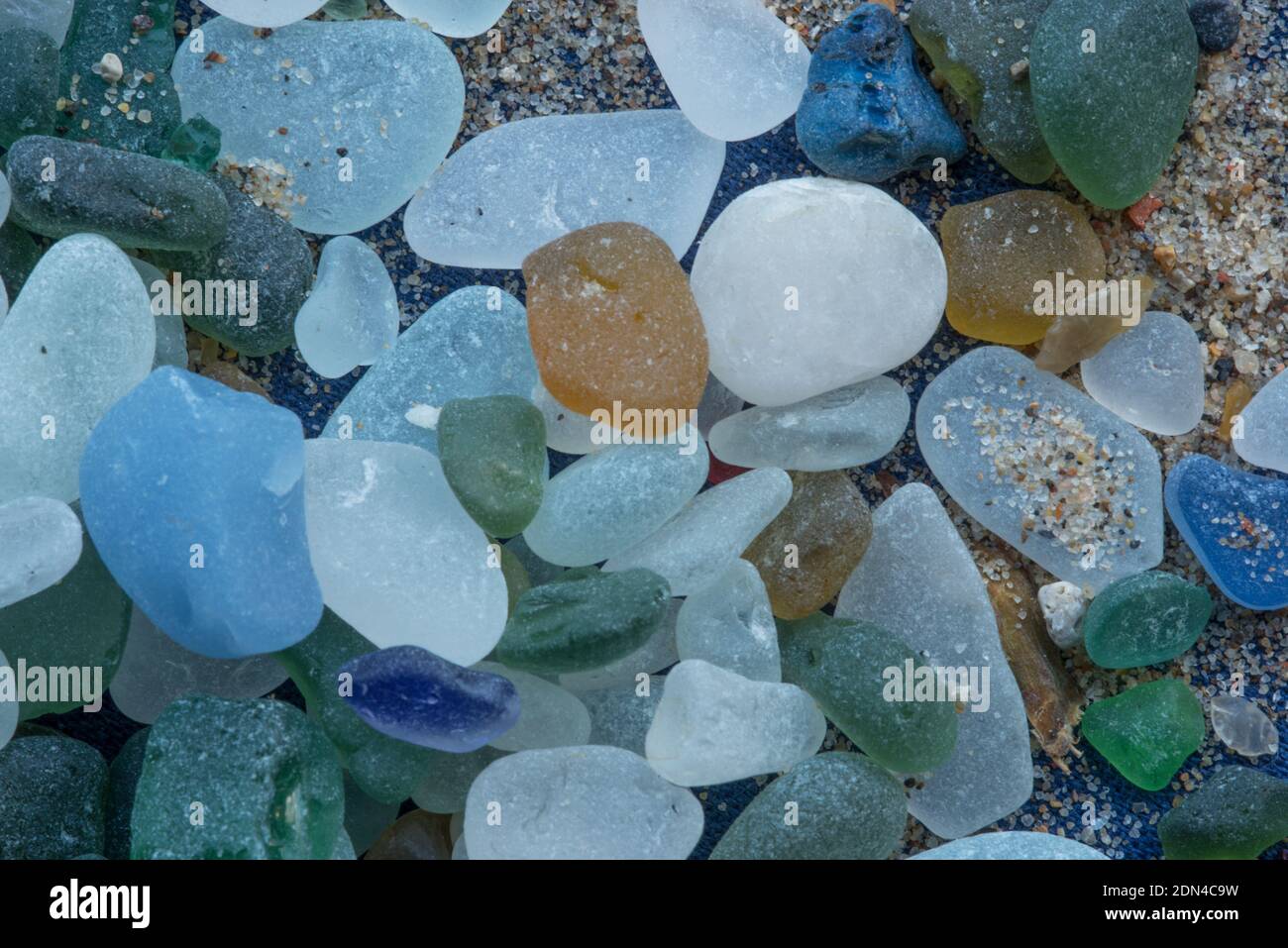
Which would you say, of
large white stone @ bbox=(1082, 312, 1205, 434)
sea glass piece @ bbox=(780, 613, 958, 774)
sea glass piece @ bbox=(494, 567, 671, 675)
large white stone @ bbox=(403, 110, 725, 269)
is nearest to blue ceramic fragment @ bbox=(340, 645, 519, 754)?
sea glass piece @ bbox=(494, 567, 671, 675)

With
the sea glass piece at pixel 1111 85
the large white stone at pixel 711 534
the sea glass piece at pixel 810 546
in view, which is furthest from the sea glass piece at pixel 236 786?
the sea glass piece at pixel 1111 85

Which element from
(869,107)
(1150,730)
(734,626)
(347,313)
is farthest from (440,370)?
(1150,730)

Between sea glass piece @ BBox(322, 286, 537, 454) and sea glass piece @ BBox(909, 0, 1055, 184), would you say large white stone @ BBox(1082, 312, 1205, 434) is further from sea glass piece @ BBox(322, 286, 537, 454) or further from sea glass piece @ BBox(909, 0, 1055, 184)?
sea glass piece @ BBox(322, 286, 537, 454)

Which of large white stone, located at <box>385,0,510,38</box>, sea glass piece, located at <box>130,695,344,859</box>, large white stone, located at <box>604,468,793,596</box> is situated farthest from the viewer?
large white stone, located at <box>385,0,510,38</box>

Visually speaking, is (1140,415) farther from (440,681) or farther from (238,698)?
(238,698)

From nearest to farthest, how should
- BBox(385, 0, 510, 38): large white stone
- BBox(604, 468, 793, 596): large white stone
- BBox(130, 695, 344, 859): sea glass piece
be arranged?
1. BBox(130, 695, 344, 859): sea glass piece
2. BBox(604, 468, 793, 596): large white stone
3. BBox(385, 0, 510, 38): large white stone

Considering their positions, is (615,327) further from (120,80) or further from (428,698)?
(120,80)

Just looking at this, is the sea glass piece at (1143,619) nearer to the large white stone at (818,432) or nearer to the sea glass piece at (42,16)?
the large white stone at (818,432)
